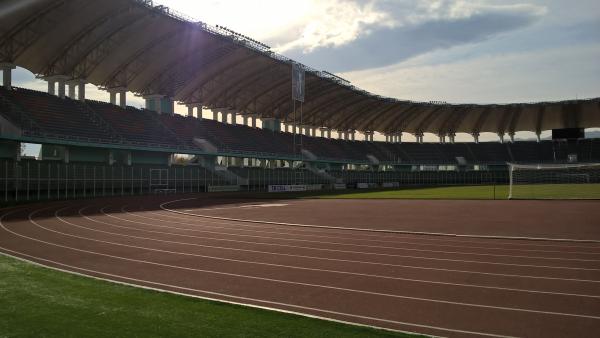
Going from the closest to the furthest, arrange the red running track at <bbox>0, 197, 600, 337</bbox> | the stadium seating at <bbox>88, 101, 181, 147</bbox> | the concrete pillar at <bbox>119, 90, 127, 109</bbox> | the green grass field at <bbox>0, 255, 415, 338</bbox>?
1. the green grass field at <bbox>0, 255, 415, 338</bbox>
2. the red running track at <bbox>0, 197, 600, 337</bbox>
3. the stadium seating at <bbox>88, 101, 181, 147</bbox>
4. the concrete pillar at <bbox>119, 90, 127, 109</bbox>

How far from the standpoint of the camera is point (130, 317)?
6848 millimetres

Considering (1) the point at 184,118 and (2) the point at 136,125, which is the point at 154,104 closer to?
(1) the point at 184,118

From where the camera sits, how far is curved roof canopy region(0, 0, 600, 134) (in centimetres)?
4138

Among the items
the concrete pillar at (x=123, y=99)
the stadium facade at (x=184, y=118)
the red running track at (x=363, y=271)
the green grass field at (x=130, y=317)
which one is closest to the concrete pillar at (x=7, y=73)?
the stadium facade at (x=184, y=118)

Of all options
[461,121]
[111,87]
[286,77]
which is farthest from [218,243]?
[461,121]

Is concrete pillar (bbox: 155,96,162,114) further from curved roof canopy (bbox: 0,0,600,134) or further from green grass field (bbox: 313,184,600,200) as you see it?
green grass field (bbox: 313,184,600,200)

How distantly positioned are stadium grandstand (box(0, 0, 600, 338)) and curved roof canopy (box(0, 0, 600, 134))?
0.24 m

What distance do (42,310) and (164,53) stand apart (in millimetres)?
49208

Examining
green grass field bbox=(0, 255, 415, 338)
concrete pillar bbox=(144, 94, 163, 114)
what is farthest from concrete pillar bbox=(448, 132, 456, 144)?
green grass field bbox=(0, 255, 415, 338)

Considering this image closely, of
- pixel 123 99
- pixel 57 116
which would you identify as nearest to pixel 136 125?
pixel 123 99

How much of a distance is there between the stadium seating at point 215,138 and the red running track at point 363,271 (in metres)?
28.2

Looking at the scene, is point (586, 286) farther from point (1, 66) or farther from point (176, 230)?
point (1, 66)

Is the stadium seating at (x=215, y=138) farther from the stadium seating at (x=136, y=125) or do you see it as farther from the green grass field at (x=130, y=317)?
the green grass field at (x=130, y=317)

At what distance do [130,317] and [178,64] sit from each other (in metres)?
52.2
